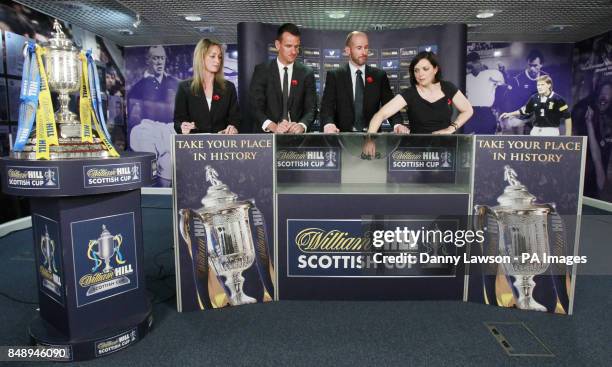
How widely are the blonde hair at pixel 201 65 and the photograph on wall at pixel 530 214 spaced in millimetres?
2011

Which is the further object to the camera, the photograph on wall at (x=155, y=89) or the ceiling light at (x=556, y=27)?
the photograph on wall at (x=155, y=89)

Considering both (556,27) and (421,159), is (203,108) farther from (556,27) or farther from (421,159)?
(556,27)

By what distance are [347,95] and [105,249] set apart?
2.09 m

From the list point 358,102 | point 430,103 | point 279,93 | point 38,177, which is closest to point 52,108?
point 38,177

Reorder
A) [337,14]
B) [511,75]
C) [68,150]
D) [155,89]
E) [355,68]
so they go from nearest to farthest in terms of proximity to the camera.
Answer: [68,150] < [355,68] < [337,14] < [511,75] < [155,89]

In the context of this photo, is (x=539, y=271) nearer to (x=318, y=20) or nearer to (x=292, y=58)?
(x=292, y=58)

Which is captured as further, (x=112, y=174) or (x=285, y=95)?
(x=285, y=95)

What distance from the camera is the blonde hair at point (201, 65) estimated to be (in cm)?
316

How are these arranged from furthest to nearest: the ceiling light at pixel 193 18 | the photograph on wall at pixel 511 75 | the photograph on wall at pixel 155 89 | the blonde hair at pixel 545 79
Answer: the photograph on wall at pixel 155 89
the photograph on wall at pixel 511 75
the blonde hair at pixel 545 79
the ceiling light at pixel 193 18

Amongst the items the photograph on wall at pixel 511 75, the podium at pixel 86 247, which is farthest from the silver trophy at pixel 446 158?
the photograph on wall at pixel 511 75

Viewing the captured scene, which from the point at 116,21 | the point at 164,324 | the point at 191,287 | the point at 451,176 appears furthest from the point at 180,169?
the point at 116,21

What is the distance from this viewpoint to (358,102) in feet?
11.0

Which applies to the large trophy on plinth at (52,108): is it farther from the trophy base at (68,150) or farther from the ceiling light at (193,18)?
the ceiling light at (193,18)

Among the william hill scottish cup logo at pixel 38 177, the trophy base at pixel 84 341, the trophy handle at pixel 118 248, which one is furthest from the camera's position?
the trophy handle at pixel 118 248
